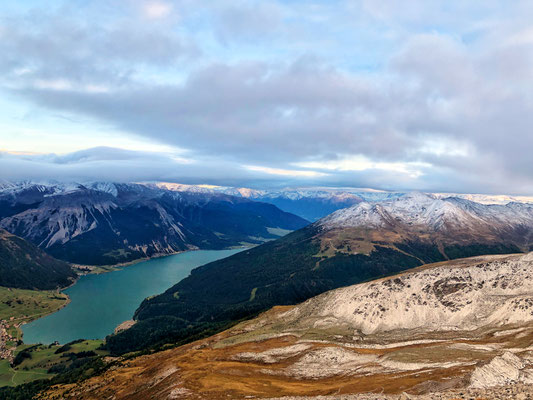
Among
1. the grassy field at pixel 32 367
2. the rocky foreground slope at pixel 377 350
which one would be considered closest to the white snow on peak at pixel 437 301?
the rocky foreground slope at pixel 377 350

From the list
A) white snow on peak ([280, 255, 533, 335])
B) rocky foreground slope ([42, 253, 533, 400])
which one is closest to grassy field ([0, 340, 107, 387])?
rocky foreground slope ([42, 253, 533, 400])

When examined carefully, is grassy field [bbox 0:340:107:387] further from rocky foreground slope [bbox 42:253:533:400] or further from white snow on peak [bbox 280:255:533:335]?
A: white snow on peak [bbox 280:255:533:335]

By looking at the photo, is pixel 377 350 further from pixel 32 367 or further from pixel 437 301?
pixel 32 367

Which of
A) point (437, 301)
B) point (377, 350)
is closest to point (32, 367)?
point (377, 350)

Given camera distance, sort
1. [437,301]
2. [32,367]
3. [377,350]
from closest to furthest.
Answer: [377,350] → [437,301] → [32,367]

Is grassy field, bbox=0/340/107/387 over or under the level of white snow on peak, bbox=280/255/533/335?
under

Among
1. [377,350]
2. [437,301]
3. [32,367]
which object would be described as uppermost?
[437,301]

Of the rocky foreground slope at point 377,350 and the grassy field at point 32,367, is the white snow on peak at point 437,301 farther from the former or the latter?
the grassy field at point 32,367

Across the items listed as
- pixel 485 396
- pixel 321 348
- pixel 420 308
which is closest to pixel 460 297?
pixel 420 308
